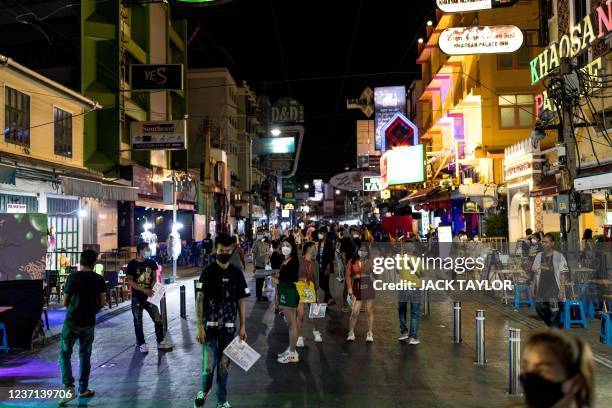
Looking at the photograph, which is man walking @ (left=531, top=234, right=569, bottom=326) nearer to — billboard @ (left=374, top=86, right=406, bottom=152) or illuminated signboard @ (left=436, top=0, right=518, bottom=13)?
illuminated signboard @ (left=436, top=0, right=518, bottom=13)

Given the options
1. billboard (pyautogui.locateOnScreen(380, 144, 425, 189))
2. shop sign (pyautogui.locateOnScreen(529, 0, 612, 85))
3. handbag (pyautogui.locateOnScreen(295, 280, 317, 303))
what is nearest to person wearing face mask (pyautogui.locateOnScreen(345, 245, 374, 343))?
handbag (pyautogui.locateOnScreen(295, 280, 317, 303))

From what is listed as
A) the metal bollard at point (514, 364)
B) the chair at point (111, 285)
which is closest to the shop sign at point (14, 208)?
the chair at point (111, 285)

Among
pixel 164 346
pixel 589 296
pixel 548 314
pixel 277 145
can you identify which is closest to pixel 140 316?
pixel 164 346

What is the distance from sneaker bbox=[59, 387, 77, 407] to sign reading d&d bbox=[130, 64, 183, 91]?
1668 centimetres

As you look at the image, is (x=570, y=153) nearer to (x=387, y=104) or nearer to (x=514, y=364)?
(x=514, y=364)

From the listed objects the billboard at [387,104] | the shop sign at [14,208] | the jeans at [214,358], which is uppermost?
the billboard at [387,104]

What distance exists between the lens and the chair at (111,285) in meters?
14.8

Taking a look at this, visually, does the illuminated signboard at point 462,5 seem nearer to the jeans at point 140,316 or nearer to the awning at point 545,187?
the awning at point 545,187

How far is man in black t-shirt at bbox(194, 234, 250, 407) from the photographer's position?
6.53 metres

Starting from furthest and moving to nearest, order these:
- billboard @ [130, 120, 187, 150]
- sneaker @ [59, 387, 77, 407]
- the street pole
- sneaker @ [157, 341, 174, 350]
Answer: billboard @ [130, 120, 187, 150], the street pole, sneaker @ [157, 341, 174, 350], sneaker @ [59, 387, 77, 407]

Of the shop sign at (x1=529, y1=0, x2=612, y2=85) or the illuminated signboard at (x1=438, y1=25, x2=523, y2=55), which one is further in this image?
the illuminated signboard at (x1=438, y1=25, x2=523, y2=55)

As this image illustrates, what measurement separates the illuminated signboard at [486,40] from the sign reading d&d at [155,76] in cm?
1086

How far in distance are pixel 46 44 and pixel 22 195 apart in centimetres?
1100

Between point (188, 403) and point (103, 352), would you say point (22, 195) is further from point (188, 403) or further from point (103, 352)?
point (188, 403)
